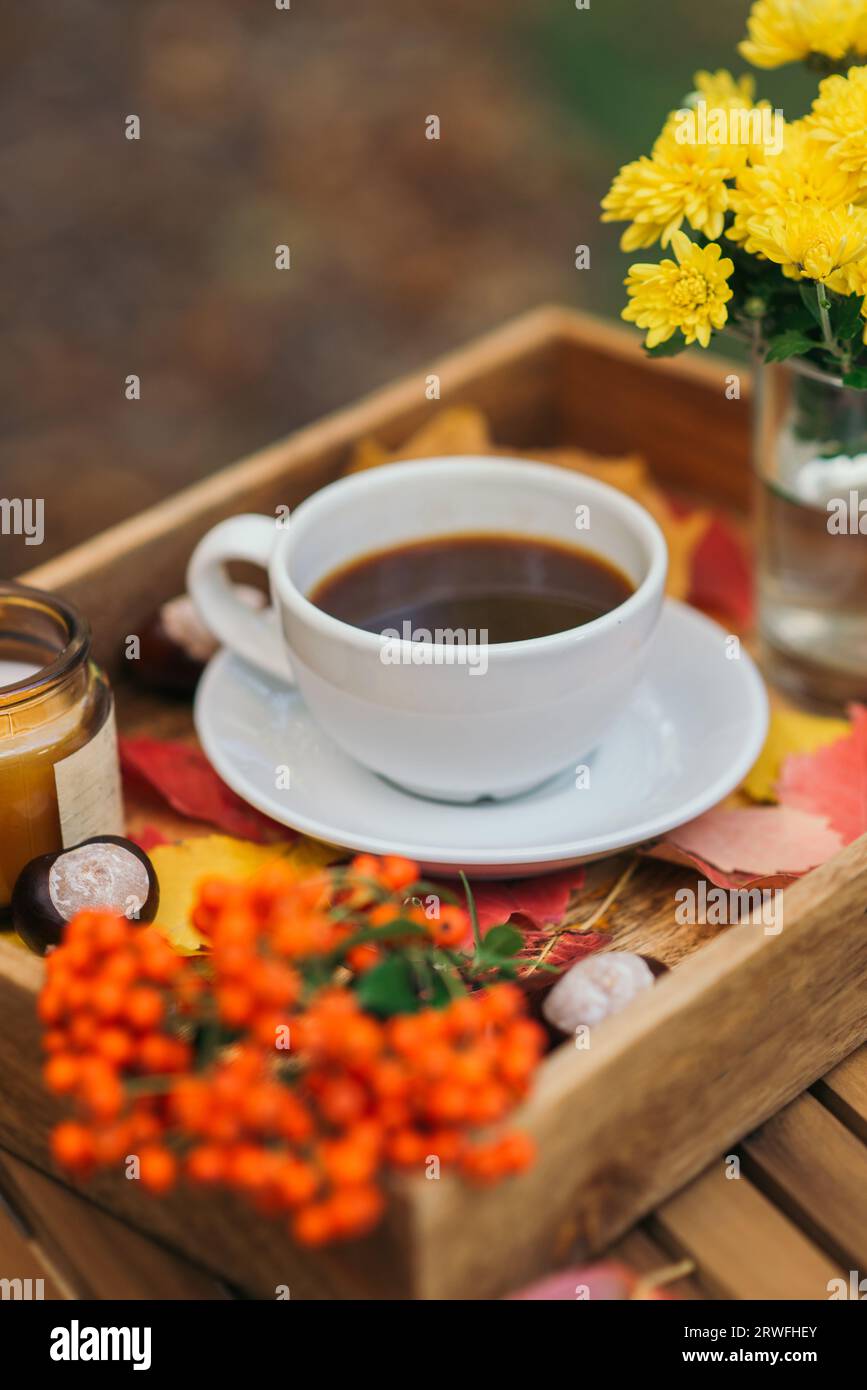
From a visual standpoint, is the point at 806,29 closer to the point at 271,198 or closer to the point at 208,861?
the point at 208,861

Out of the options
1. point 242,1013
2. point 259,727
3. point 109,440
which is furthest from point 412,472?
point 109,440

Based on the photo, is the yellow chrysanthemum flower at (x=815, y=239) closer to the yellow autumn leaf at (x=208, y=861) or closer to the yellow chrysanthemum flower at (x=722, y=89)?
the yellow chrysanthemum flower at (x=722, y=89)

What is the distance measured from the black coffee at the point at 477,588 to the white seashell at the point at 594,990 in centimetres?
19

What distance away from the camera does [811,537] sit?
890 mm

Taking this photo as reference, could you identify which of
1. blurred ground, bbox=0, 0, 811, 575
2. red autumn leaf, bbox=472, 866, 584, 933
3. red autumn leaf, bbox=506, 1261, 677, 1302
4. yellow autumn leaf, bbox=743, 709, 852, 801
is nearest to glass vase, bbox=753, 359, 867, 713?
yellow autumn leaf, bbox=743, 709, 852, 801

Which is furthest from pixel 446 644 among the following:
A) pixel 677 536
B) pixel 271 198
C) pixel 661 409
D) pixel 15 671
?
pixel 271 198

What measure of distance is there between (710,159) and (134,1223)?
1.80ft

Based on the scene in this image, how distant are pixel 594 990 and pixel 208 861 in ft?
0.78

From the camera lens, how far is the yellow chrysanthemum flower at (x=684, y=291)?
71 centimetres

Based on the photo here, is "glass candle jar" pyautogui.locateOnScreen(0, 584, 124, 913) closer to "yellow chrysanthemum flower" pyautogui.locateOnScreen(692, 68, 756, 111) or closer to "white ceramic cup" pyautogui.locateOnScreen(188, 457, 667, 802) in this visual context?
"white ceramic cup" pyautogui.locateOnScreen(188, 457, 667, 802)

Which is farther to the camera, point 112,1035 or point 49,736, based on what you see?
point 49,736

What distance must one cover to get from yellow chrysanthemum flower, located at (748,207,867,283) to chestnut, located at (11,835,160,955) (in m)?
0.41

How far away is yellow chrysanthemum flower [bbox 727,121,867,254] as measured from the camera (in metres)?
0.70
